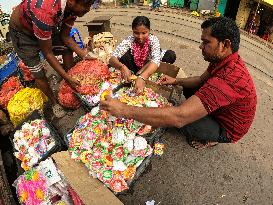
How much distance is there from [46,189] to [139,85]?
63.8 inches

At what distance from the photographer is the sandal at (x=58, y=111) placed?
386cm

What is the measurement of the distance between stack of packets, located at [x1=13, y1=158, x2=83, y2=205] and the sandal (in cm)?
131

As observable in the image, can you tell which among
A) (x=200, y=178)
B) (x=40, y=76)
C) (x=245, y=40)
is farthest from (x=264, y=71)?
(x=40, y=76)

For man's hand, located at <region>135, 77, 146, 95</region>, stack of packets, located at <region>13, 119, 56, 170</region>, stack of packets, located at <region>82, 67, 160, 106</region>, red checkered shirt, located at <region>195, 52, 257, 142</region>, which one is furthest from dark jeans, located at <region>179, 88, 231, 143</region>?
stack of packets, located at <region>13, 119, 56, 170</region>

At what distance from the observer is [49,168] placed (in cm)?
264

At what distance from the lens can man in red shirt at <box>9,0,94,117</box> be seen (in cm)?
262

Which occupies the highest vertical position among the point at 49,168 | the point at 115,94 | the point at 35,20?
the point at 35,20

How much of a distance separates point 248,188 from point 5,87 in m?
4.02

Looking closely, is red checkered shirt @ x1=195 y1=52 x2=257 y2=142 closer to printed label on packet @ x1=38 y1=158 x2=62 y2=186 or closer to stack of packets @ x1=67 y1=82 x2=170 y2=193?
stack of packets @ x1=67 y1=82 x2=170 y2=193

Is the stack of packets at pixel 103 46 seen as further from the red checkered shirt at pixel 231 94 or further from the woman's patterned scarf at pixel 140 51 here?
the red checkered shirt at pixel 231 94

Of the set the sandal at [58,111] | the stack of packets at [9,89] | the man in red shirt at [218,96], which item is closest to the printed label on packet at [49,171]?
the man in red shirt at [218,96]

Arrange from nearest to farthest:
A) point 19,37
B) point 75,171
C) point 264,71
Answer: point 75,171 < point 19,37 < point 264,71

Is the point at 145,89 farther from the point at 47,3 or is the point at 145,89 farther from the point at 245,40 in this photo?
the point at 245,40

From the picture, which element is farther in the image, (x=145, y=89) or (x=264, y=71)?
(x=264, y=71)
